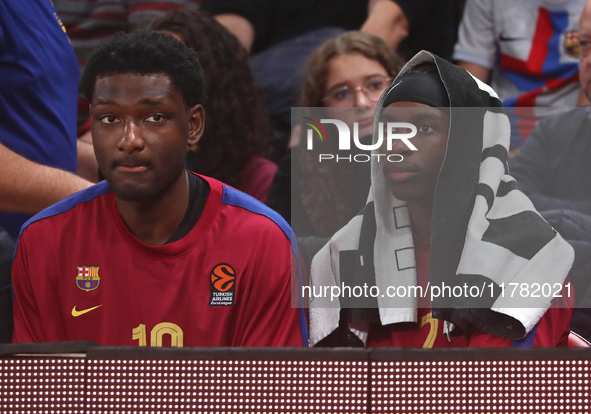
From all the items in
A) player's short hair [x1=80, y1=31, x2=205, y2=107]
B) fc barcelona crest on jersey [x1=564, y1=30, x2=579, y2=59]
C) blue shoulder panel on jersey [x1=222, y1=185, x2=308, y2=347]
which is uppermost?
fc barcelona crest on jersey [x1=564, y1=30, x2=579, y2=59]

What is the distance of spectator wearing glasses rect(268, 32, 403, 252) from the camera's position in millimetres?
1834

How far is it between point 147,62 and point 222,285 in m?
0.52

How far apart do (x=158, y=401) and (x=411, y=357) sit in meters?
0.37

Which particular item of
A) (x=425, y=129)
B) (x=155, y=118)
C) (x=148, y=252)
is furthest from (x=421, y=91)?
(x=148, y=252)

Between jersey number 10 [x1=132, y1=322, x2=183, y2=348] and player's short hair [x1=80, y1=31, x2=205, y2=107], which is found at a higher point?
player's short hair [x1=80, y1=31, x2=205, y2=107]

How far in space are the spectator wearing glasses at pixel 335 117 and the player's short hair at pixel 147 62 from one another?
366 millimetres

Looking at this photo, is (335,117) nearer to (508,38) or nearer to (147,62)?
(147,62)

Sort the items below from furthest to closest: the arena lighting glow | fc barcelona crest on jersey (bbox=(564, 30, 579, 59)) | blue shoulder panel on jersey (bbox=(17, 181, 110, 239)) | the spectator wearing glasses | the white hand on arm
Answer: fc barcelona crest on jersey (bbox=(564, 30, 579, 59)), the spectator wearing glasses, the white hand on arm, blue shoulder panel on jersey (bbox=(17, 181, 110, 239)), the arena lighting glow

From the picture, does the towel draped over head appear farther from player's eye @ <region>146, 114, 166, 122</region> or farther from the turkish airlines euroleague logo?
player's eye @ <region>146, 114, 166, 122</region>

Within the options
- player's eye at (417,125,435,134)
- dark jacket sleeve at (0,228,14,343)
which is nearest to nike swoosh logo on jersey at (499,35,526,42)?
player's eye at (417,125,435,134)

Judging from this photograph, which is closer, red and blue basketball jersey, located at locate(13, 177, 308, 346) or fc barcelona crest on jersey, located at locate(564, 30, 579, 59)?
red and blue basketball jersey, located at locate(13, 177, 308, 346)

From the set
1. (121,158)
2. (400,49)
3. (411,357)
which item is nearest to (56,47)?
(121,158)

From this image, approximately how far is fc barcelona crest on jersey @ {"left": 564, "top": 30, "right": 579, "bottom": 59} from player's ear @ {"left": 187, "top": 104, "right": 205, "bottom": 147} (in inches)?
71.7

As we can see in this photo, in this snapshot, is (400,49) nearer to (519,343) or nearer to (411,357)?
(519,343)
